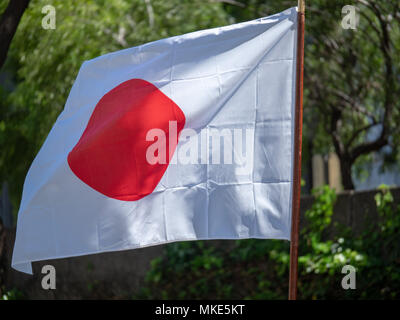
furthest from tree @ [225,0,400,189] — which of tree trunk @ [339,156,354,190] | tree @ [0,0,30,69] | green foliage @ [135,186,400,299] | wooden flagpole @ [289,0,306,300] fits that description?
wooden flagpole @ [289,0,306,300]

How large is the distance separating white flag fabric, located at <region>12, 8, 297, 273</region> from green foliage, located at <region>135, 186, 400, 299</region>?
458 centimetres

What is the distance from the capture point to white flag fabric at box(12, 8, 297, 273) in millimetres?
5355

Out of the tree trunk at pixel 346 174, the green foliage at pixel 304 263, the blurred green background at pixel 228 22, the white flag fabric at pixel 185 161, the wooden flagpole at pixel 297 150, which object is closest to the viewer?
the wooden flagpole at pixel 297 150

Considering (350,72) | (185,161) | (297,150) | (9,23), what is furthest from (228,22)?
(297,150)

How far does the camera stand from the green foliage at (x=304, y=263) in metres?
9.56

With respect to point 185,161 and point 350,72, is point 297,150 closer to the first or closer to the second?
point 185,161

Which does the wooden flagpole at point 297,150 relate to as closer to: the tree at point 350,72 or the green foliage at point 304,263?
the green foliage at point 304,263

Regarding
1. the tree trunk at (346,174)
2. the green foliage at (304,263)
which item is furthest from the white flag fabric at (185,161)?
the tree trunk at (346,174)

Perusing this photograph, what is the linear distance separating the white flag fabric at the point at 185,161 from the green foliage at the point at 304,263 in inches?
180

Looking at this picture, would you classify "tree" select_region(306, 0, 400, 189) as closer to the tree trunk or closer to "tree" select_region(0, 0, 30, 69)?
the tree trunk

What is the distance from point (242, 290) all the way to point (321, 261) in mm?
1620

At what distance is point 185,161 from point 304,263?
214 inches

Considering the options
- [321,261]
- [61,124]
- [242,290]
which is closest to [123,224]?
[61,124]
